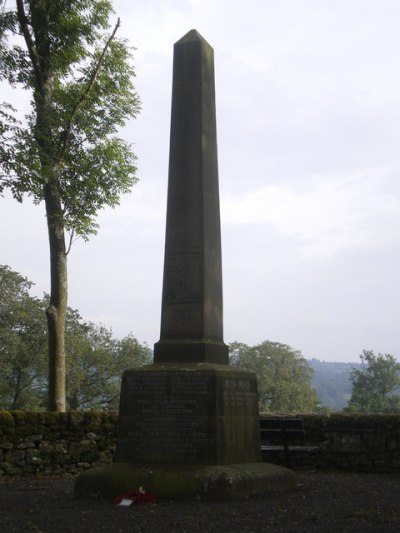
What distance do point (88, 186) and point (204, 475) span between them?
9810 millimetres

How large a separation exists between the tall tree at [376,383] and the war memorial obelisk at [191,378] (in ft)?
184

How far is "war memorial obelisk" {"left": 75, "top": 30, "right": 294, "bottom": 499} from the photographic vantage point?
23.5ft

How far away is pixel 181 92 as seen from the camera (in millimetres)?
8977

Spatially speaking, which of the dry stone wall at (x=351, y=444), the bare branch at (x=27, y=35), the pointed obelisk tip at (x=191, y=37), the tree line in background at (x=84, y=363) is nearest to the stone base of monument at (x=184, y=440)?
the dry stone wall at (x=351, y=444)

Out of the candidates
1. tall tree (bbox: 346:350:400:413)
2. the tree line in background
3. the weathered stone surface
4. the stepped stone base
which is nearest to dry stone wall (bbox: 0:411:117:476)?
the stepped stone base

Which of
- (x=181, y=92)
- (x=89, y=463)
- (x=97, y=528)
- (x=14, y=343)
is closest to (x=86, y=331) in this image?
(x=14, y=343)

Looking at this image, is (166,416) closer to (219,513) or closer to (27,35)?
(219,513)

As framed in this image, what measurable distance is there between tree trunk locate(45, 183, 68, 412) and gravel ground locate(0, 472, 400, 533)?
5.41 meters

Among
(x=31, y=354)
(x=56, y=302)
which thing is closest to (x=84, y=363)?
(x=31, y=354)

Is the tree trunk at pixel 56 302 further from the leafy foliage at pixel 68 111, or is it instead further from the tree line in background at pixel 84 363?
the tree line in background at pixel 84 363

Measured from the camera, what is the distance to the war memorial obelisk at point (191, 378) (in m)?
7.17

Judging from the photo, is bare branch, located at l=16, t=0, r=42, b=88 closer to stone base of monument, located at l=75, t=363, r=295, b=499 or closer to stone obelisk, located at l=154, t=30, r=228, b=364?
stone obelisk, located at l=154, t=30, r=228, b=364

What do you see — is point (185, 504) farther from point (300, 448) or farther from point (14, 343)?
point (14, 343)

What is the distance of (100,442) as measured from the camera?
11125 mm
